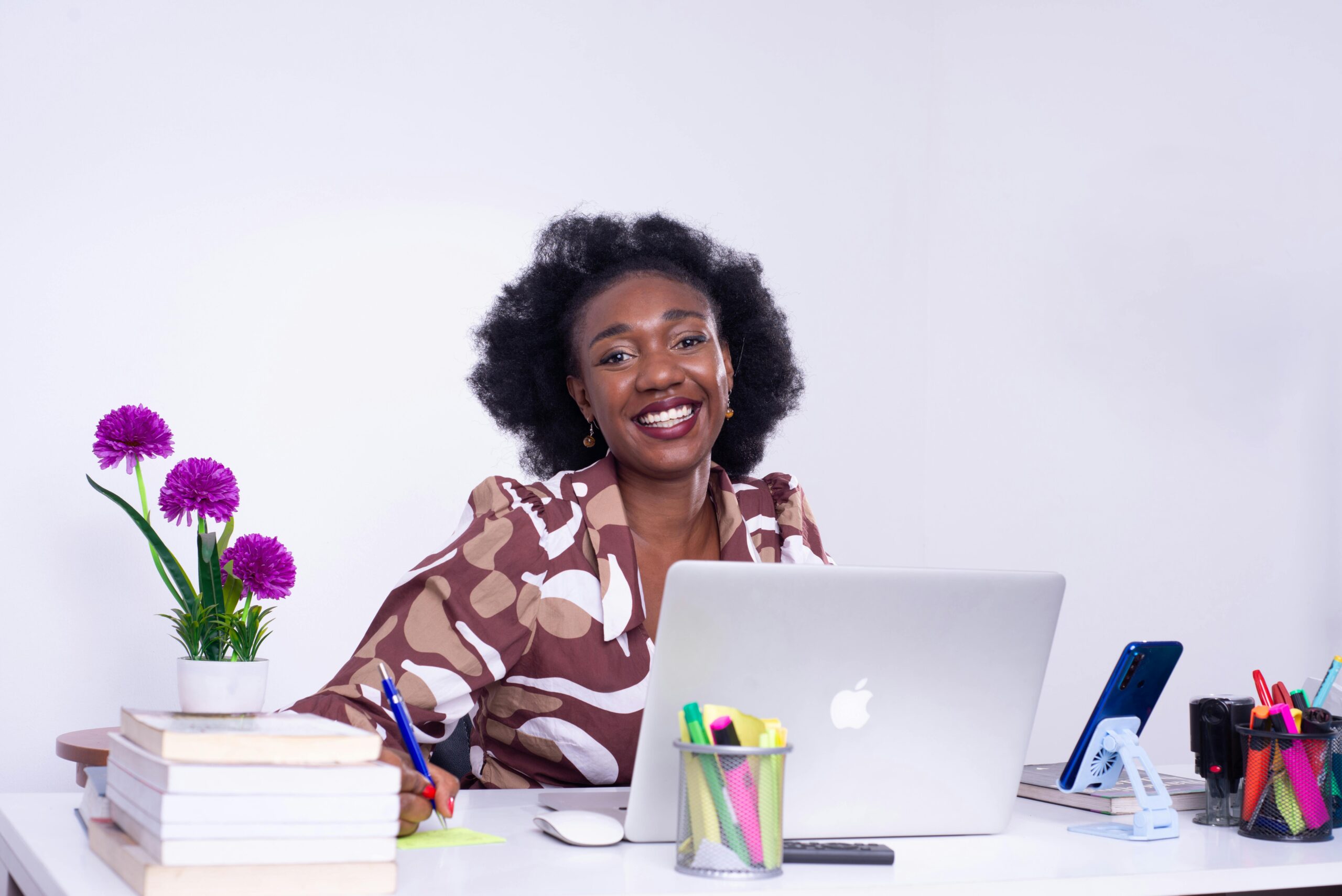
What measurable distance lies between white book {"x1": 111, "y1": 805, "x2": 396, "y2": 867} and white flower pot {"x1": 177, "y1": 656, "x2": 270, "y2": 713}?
90 cm

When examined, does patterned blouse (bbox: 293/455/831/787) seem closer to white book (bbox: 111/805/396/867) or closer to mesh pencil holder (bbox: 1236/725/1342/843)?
white book (bbox: 111/805/396/867)

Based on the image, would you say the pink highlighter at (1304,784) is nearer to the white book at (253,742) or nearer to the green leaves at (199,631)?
the white book at (253,742)

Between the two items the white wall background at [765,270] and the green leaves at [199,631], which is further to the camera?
the white wall background at [765,270]

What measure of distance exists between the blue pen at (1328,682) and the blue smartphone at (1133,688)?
7.2 inches

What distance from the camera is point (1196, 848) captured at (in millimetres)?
1188

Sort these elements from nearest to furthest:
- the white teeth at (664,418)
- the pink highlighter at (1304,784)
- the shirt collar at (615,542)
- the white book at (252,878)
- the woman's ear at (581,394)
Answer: the white book at (252,878) < the pink highlighter at (1304,784) < the shirt collar at (615,542) < the white teeth at (664,418) < the woman's ear at (581,394)

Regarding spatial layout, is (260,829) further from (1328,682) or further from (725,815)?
(1328,682)

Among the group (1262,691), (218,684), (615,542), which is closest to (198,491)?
(218,684)

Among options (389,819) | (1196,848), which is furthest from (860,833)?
(389,819)

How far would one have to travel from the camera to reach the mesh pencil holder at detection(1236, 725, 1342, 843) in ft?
4.01

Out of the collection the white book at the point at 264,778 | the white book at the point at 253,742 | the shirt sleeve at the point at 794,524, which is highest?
the shirt sleeve at the point at 794,524

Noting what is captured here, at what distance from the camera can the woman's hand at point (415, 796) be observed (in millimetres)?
1108

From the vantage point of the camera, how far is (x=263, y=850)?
89 centimetres

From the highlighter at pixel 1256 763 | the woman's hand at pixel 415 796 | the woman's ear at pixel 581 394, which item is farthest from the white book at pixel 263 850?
the woman's ear at pixel 581 394
